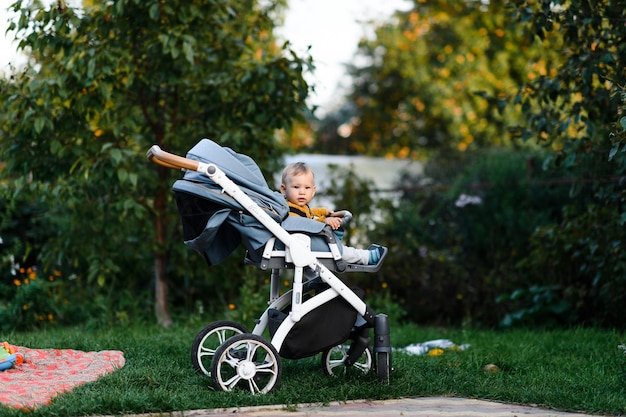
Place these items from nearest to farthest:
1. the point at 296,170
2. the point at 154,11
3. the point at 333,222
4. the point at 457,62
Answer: the point at 333,222 → the point at 296,170 → the point at 154,11 → the point at 457,62

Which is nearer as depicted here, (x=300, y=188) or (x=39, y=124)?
(x=300, y=188)

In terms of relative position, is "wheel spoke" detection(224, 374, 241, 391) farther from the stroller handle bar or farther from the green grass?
the stroller handle bar

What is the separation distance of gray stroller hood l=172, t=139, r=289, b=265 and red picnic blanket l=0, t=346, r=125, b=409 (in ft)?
3.05

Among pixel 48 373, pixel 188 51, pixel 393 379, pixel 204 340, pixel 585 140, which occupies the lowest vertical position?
pixel 393 379

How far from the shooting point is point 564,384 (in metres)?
4.56

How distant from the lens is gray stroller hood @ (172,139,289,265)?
424cm

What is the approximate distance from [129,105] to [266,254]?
334 centimetres

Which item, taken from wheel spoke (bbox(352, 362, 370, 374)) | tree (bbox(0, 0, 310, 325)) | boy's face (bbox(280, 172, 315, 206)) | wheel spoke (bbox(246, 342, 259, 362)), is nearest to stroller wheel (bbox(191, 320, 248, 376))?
wheel spoke (bbox(246, 342, 259, 362))

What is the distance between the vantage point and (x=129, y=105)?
715 centimetres

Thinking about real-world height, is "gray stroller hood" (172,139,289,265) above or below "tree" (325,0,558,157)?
below

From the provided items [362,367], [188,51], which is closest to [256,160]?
[188,51]

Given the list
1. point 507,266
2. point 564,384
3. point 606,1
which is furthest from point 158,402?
point 507,266

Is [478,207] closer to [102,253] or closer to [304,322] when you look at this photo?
→ [102,253]

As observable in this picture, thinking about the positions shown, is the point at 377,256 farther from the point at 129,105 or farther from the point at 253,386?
the point at 129,105
